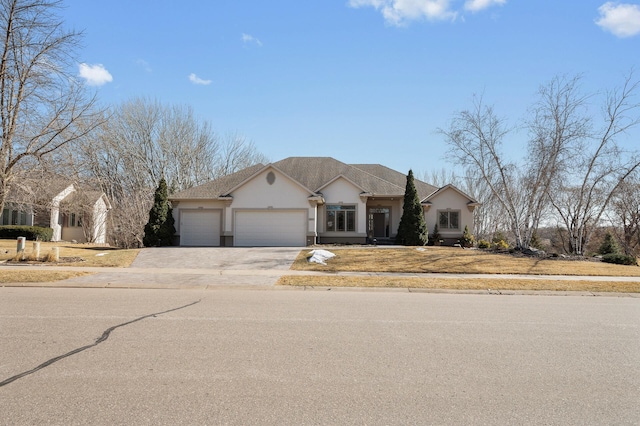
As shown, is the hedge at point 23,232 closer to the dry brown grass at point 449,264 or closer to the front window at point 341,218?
the front window at point 341,218

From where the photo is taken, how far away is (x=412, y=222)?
26922mm

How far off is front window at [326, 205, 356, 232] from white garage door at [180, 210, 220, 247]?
7.40m

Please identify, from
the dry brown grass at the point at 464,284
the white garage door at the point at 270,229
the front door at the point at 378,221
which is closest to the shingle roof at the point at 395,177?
the front door at the point at 378,221

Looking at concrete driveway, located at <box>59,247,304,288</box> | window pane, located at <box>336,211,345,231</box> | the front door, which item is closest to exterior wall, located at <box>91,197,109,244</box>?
concrete driveway, located at <box>59,247,304,288</box>

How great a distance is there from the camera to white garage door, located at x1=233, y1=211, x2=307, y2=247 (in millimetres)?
26766

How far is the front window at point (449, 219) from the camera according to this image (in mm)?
29344

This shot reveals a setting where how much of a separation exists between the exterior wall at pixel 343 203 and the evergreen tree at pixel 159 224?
379 inches

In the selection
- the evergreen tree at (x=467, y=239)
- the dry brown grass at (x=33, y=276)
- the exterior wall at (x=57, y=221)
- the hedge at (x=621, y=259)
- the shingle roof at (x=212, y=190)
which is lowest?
the dry brown grass at (x=33, y=276)

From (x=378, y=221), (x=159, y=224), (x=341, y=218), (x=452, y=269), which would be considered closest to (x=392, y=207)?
(x=378, y=221)

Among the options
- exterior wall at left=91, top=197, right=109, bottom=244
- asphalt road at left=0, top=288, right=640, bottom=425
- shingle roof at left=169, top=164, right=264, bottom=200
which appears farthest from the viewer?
exterior wall at left=91, top=197, right=109, bottom=244

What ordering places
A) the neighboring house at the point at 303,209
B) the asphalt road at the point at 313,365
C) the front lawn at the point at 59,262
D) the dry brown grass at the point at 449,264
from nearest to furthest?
the asphalt road at the point at 313,365 < the front lawn at the point at 59,262 < the dry brown grass at the point at 449,264 < the neighboring house at the point at 303,209

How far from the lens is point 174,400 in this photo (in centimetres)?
409

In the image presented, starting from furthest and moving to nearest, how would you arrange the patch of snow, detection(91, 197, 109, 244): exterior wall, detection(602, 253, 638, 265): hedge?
detection(91, 197, 109, 244): exterior wall
detection(602, 253, 638, 265): hedge
the patch of snow

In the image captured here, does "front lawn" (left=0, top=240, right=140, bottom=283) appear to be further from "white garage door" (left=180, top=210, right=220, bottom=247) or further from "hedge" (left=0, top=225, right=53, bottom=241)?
"hedge" (left=0, top=225, right=53, bottom=241)
